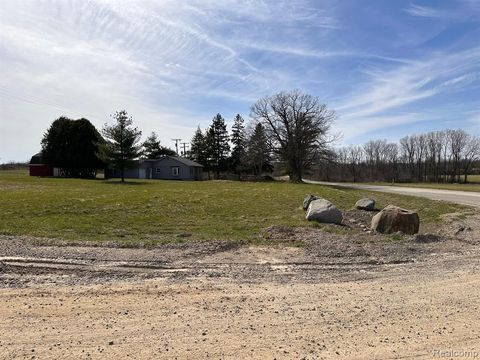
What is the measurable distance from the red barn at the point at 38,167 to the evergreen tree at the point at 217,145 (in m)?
27.5

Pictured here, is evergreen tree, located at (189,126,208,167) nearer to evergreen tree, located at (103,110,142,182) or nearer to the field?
evergreen tree, located at (103,110,142,182)

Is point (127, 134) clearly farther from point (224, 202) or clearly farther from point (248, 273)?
point (248, 273)

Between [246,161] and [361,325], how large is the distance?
54.5 metres

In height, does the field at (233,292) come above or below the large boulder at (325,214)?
below

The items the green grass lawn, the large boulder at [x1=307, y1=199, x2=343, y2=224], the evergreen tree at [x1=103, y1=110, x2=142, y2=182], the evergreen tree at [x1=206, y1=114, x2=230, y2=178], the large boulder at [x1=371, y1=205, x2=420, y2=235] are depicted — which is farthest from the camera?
the evergreen tree at [x1=206, y1=114, x2=230, y2=178]

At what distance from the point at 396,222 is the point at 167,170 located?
56.0 metres

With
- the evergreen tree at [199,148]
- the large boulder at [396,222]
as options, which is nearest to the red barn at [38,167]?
the evergreen tree at [199,148]

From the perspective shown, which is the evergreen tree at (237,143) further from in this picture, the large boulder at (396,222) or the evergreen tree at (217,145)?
the large boulder at (396,222)

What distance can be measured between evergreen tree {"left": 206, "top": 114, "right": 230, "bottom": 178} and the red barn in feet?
90.4

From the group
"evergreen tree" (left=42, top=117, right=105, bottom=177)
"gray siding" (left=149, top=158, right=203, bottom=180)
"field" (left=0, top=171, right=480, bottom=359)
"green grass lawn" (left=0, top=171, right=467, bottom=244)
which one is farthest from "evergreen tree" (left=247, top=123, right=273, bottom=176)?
"field" (left=0, top=171, right=480, bottom=359)

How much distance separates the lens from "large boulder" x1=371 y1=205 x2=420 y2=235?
466 inches

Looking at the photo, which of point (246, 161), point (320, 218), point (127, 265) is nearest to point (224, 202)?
point (320, 218)

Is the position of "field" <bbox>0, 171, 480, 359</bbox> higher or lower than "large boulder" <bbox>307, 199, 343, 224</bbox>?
lower

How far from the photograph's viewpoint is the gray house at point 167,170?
6384cm
